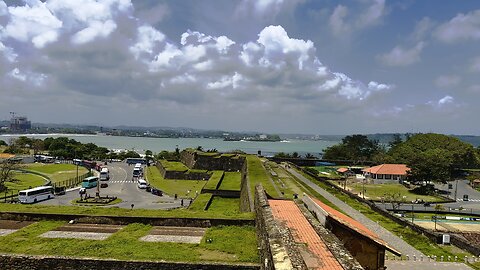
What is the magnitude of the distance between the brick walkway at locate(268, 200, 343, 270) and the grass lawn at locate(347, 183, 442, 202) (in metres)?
28.2

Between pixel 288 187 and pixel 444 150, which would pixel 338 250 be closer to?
pixel 288 187

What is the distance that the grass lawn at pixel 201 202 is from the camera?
21878 millimetres

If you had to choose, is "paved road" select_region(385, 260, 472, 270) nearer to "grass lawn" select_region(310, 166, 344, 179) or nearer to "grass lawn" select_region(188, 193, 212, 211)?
"grass lawn" select_region(188, 193, 212, 211)

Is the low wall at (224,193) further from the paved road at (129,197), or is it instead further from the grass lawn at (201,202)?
the paved road at (129,197)

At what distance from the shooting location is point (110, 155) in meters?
70.5

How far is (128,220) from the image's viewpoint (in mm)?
14711

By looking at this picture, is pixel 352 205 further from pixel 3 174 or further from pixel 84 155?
pixel 84 155

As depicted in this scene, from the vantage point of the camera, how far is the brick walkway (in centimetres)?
656

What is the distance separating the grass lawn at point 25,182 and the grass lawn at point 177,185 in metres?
10.6

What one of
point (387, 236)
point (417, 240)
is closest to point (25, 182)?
point (387, 236)

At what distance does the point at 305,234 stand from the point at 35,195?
2441 centimetres

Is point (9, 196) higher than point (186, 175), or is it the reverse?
point (186, 175)

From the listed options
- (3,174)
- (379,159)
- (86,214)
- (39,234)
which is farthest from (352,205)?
(379,159)

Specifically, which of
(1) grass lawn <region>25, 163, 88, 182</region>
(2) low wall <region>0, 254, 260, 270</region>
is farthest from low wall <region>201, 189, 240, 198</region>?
(1) grass lawn <region>25, 163, 88, 182</region>
